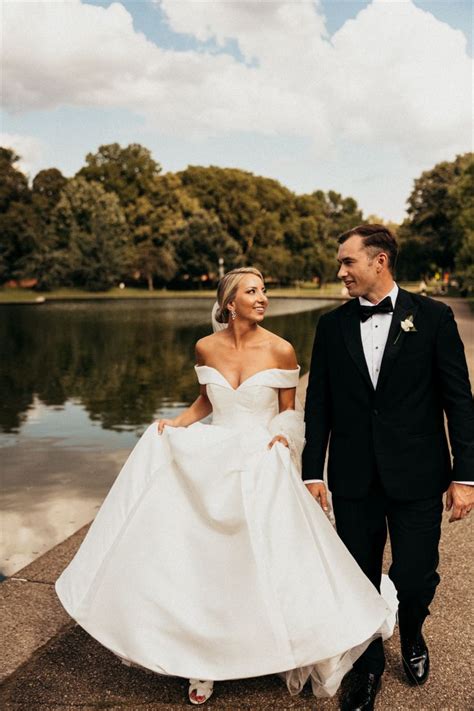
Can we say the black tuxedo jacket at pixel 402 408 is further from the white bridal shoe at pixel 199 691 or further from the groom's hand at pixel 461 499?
the white bridal shoe at pixel 199 691

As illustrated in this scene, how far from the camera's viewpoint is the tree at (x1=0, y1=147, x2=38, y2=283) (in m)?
66.1

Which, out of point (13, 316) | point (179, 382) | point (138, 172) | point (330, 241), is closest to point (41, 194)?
point (138, 172)

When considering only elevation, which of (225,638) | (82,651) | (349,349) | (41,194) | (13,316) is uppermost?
(41,194)

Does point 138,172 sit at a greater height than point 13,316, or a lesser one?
greater

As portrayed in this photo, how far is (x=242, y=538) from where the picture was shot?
3008 mm

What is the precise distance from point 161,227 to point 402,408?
71.6 m

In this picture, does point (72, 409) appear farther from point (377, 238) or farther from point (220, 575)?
point (377, 238)

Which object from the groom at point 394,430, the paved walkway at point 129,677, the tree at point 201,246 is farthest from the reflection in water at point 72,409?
the tree at point 201,246

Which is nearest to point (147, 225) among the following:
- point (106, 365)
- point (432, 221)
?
point (432, 221)

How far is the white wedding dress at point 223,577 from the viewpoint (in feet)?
9.50

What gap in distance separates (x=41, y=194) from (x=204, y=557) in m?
80.1

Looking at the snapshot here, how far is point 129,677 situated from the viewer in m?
3.26

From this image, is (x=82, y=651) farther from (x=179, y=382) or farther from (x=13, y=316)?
(x=13, y=316)

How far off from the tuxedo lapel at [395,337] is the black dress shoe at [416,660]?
3.89ft
